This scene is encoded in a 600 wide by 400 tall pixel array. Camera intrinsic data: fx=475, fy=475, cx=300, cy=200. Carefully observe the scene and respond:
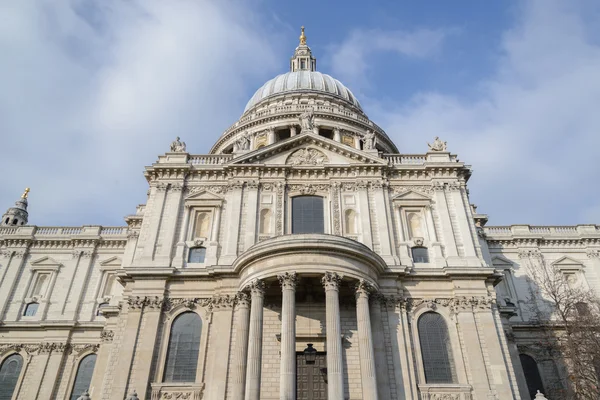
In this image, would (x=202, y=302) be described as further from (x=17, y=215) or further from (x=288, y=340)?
(x=17, y=215)

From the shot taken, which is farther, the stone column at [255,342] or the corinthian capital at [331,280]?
the corinthian capital at [331,280]

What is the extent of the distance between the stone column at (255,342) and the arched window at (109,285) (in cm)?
1936

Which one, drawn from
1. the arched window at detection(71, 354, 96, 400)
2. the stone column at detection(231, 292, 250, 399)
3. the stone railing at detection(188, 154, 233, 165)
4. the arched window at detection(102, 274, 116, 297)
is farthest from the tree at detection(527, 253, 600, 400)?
the arched window at detection(102, 274, 116, 297)

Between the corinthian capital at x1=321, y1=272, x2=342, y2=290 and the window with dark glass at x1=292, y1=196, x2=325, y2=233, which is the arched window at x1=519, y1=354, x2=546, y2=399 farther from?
the corinthian capital at x1=321, y1=272, x2=342, y2=290

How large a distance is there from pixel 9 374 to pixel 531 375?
37264mm

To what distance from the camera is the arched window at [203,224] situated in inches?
1102

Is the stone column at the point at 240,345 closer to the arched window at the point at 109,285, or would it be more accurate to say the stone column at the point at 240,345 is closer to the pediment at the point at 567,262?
the arched window at the point at 109,285

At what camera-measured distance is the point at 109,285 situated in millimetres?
37938

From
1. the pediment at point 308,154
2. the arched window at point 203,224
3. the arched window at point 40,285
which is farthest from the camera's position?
the arched window at point 40,285

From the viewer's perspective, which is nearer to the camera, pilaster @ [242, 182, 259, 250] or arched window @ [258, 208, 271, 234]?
pilaster @ [242, 182, 259, 250]

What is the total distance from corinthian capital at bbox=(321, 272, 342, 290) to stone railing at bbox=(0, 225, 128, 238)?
23.8 metres

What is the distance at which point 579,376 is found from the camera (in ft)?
87.3

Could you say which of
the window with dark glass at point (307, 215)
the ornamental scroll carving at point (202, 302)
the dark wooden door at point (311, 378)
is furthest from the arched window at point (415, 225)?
the ornamental scroll carving at point (202, 302)

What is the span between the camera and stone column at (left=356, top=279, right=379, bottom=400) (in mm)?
20672
